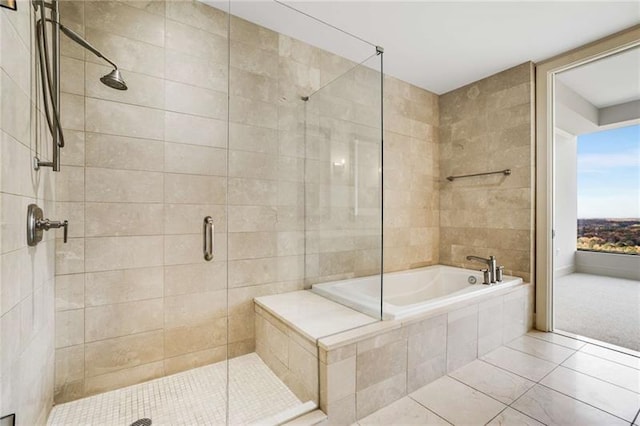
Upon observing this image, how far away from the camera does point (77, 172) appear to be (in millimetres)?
1581

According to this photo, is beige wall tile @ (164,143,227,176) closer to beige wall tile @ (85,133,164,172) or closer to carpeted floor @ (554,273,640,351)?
beige wall tile @ (85,133,164,172)

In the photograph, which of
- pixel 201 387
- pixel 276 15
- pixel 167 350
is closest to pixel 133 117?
pixel 276 15

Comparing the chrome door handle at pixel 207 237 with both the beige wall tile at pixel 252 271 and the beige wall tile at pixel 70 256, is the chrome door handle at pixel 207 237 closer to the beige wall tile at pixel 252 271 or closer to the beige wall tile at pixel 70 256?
the beige wall tile at pixel 252 271

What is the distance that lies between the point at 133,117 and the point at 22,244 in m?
0.92

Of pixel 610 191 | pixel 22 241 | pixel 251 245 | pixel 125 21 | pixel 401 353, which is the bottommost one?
pixel 401 353

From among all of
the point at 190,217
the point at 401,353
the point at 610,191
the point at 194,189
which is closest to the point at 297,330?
the point at 401,353

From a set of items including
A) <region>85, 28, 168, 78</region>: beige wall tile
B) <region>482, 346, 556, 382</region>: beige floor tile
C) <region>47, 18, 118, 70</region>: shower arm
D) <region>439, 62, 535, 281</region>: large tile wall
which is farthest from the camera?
<region>439, 62, 535, 281</region>: large tile wall

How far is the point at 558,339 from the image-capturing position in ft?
8.18

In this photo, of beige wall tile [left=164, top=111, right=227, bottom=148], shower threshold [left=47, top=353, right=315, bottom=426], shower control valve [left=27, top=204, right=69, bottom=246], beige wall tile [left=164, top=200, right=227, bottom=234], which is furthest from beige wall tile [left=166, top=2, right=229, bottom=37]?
shower threshold [left=47, top=353, right=315, bottom=426]

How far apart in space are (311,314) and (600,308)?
125 inches

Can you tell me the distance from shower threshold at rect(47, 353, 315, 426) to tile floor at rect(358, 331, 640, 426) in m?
0.56

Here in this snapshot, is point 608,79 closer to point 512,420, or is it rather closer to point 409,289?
point 409,289

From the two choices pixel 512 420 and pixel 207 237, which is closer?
pixel 512 420

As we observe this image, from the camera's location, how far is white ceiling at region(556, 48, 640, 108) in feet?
8.30
